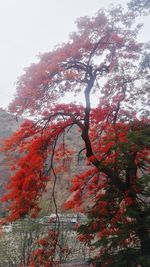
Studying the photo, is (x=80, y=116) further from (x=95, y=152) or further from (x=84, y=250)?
(x=84, y=250)

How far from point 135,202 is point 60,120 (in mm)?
2431

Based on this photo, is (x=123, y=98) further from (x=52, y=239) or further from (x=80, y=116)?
(x=52, y=239)

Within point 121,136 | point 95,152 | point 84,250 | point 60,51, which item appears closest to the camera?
point 121,136

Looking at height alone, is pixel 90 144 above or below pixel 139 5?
below

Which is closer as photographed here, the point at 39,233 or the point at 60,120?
the point at 60,120

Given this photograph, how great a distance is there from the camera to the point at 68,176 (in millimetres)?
31547

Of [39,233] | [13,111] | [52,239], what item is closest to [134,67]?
[13,111]

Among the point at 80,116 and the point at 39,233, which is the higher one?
the point at 80,116

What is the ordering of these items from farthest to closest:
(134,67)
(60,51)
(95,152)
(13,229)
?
(13,229) < (134,67) < (95,152) < (60,51)

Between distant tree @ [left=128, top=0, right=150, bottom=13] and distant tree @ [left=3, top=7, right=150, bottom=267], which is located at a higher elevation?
distant tree @ [left=128, top=0, right=150, bottom=13]

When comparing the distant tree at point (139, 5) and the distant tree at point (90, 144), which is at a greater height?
the distant tree at point (139, 5)

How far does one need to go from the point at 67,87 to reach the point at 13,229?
18.7 feet

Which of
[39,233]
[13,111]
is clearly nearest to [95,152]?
[13,111]

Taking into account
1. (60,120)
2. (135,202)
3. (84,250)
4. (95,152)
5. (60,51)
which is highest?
(60,51)
